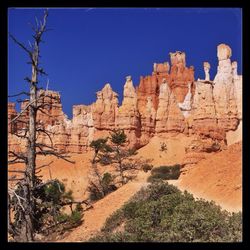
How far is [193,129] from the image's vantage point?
128ft

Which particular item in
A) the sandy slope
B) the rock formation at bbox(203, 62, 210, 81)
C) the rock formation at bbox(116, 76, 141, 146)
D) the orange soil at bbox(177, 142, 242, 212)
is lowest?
the sandy slope

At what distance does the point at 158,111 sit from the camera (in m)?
43.8

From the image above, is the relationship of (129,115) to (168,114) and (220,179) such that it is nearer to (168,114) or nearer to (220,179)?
(168,114)

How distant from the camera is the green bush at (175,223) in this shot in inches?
332

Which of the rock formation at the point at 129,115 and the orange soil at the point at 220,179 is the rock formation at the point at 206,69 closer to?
the rock formation at the point at 129,115

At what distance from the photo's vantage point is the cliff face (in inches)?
1524

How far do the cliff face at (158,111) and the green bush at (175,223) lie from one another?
23.2 meters

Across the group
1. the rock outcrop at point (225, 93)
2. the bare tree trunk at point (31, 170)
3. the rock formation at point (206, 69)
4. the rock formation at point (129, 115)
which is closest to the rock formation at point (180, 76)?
the rock formation at point (206, 69)

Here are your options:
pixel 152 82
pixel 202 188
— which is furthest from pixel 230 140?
pixel 202 188

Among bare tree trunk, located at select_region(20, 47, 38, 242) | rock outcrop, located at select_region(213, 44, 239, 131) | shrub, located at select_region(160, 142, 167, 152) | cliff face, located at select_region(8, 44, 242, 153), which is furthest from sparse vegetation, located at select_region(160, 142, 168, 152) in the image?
bare tree trunk, located at select_region(20, 47, 38, 242)

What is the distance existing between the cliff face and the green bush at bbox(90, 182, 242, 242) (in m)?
23.2

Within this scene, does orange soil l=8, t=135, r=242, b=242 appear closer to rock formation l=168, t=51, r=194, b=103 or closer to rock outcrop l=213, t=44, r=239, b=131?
rock outcrop l=213, t=44, r=239, b=131

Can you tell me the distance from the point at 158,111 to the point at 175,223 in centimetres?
3493
